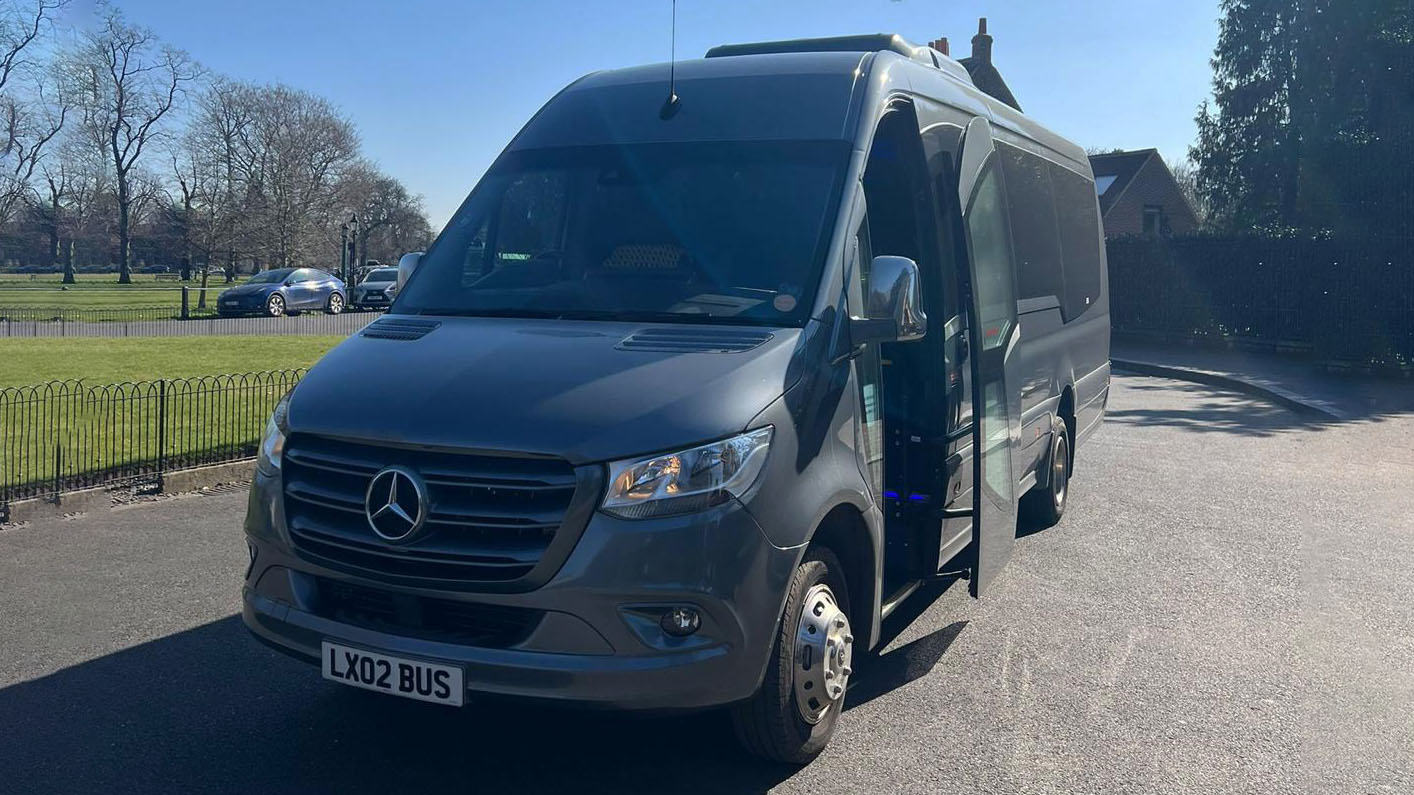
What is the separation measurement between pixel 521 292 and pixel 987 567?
100 inches

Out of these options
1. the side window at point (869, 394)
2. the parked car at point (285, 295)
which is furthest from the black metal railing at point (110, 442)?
the parked car at point (285, 295)

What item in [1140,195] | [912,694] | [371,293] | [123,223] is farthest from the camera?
[123,223]

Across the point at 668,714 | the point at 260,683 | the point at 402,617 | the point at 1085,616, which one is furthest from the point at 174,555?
the point at 1085,616

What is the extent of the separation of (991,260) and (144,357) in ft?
56.3

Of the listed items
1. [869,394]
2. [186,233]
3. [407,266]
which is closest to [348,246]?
[186,233]

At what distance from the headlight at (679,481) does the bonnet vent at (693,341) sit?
45cm

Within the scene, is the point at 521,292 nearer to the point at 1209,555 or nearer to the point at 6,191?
the point at 1209,555

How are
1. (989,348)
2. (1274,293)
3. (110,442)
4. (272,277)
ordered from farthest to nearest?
(272,277)
(1274,293)
(110,442)
(989,348)

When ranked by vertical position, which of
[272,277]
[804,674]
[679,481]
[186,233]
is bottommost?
[804,674]

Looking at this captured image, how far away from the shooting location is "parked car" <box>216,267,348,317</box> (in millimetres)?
37031

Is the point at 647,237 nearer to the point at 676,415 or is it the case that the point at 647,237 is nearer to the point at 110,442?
the point at 676,415

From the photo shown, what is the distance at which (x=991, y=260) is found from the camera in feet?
19.6

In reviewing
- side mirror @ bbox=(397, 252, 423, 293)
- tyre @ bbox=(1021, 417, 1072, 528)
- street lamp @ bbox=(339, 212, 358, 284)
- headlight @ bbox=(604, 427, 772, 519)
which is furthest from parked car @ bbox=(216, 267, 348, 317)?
headlight @ bbox=(604, 427, 772, 519)

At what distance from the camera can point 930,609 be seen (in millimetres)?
6578
